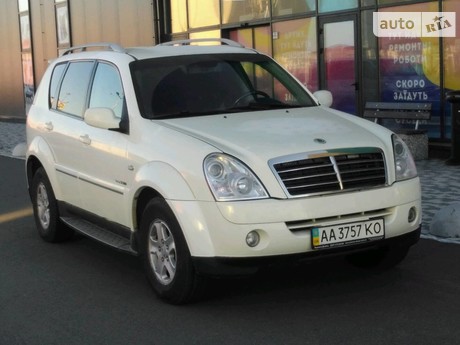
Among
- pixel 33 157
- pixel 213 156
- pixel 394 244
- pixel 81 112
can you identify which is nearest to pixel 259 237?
pixel 213 156

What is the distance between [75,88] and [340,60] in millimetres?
7945

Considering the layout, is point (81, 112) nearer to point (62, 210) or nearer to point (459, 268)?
point (62, 210)

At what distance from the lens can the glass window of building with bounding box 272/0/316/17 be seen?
14.3m

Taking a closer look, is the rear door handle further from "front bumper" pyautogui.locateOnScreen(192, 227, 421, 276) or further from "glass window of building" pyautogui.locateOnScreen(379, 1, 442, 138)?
"glass window of building" pyautogui.locateOnScreen(379, 1, 442, 138)

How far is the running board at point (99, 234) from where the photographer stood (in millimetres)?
5578

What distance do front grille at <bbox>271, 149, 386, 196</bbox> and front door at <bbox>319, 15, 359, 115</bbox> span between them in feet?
28.7

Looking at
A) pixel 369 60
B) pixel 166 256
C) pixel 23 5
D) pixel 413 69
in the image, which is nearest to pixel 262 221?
pixel 166 256

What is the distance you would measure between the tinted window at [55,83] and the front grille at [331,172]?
10.6 feet

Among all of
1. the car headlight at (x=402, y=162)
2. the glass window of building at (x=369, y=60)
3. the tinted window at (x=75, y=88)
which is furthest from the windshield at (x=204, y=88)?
the glass window of building at (x=369, y=60)

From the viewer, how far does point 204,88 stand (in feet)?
19.3

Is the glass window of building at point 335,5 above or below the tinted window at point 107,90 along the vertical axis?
above

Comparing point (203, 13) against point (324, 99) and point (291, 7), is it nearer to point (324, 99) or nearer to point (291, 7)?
point (291, 7)

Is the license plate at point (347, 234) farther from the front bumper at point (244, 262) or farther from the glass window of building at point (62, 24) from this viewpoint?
the glass window of building at point (62, 24)

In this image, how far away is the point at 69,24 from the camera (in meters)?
22.2
